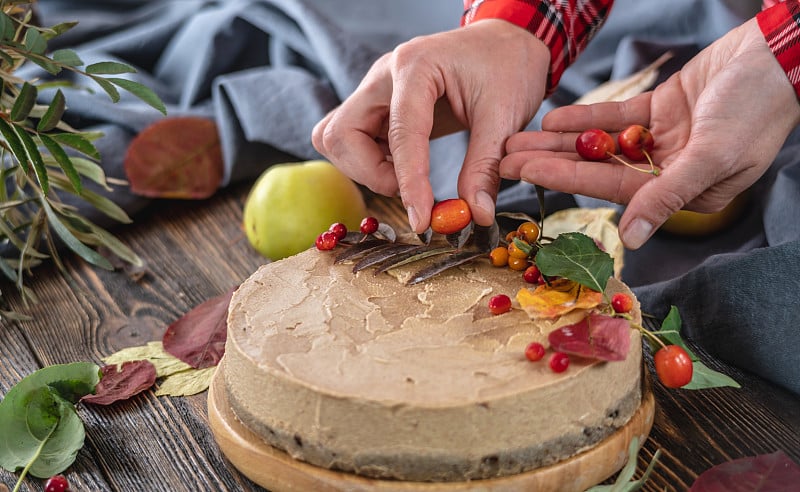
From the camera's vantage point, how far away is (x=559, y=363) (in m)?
0.96

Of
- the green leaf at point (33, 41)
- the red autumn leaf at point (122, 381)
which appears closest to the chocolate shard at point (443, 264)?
the red autumn leaf at point (122, 381)

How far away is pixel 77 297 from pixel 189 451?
0.56m

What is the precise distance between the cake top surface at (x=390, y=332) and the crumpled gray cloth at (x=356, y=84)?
0.96 ft

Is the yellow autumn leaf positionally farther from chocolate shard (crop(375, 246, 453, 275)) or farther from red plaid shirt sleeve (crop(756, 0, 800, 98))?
red plaid shirt sleeve (crop(756, 0, 800, 98))

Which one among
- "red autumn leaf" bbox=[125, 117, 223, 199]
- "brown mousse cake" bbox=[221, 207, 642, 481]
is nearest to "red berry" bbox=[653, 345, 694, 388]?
"brown mousse cake" bbox=[221, 207, 642, 481]

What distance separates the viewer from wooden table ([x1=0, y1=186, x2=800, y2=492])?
3.63 feet

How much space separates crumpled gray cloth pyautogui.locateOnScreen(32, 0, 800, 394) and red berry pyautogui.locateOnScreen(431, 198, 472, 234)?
0.39 metres

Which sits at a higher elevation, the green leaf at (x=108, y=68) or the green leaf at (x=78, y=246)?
the green leaf at (x=108, y=68)

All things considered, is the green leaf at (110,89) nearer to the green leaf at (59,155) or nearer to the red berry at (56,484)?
the green leaf at (59,155)

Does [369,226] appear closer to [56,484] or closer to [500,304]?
[500,304]

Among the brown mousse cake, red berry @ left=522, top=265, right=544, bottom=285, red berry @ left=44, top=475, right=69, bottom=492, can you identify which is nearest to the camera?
the brown mousse cake

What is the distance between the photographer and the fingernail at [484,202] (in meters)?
1.25

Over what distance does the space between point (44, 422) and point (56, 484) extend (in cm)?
12

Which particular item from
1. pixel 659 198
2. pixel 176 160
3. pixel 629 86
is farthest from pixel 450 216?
pixel 176 160
